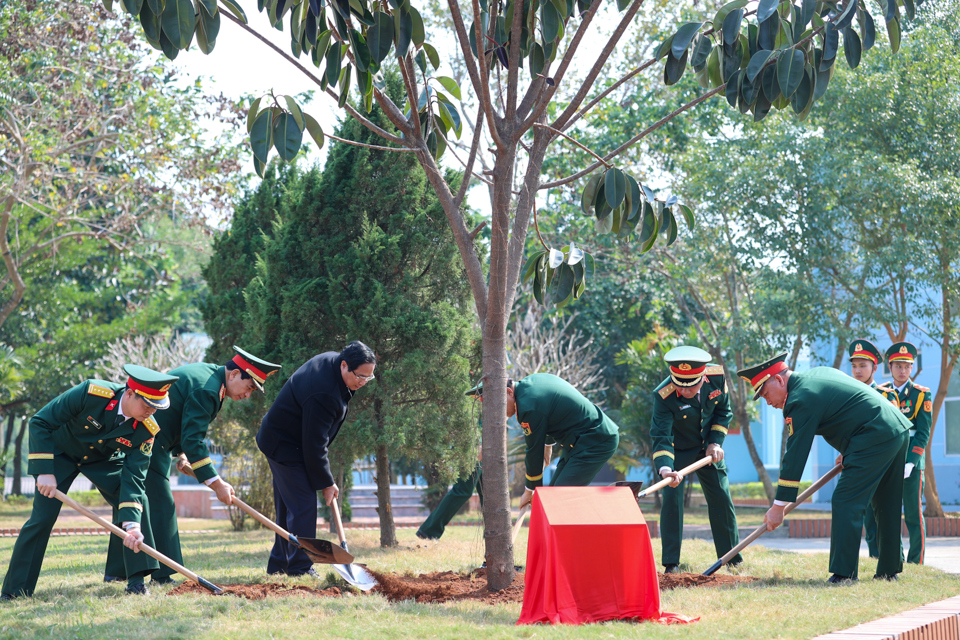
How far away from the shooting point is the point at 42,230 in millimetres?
18844

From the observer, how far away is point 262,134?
5.58 m

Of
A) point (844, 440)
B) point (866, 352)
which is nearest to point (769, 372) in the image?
point (844, 440)

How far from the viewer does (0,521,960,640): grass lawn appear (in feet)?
15.2

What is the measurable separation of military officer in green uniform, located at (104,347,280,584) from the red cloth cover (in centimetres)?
250

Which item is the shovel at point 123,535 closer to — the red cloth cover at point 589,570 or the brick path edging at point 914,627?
the red cloth cover at point 589,570

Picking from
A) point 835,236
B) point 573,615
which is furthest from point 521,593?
point 835,236

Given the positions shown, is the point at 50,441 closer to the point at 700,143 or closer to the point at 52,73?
the point at 52,73

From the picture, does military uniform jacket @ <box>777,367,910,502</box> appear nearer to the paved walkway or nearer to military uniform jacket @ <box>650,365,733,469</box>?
military uniform jacket @ <box>650,365,733,469</box>

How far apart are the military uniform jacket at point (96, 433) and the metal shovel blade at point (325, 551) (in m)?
1.15

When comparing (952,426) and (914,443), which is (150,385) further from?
(952,426)

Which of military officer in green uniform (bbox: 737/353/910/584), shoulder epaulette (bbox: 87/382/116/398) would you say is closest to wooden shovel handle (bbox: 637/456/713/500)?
military officer in green uniform (bbox: 737/353/910/584)

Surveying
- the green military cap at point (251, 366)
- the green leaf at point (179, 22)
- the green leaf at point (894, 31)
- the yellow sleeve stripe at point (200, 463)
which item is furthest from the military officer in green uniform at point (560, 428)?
the green leaf at point (179, 22)

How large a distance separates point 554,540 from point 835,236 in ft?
32.7

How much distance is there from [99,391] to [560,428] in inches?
138
